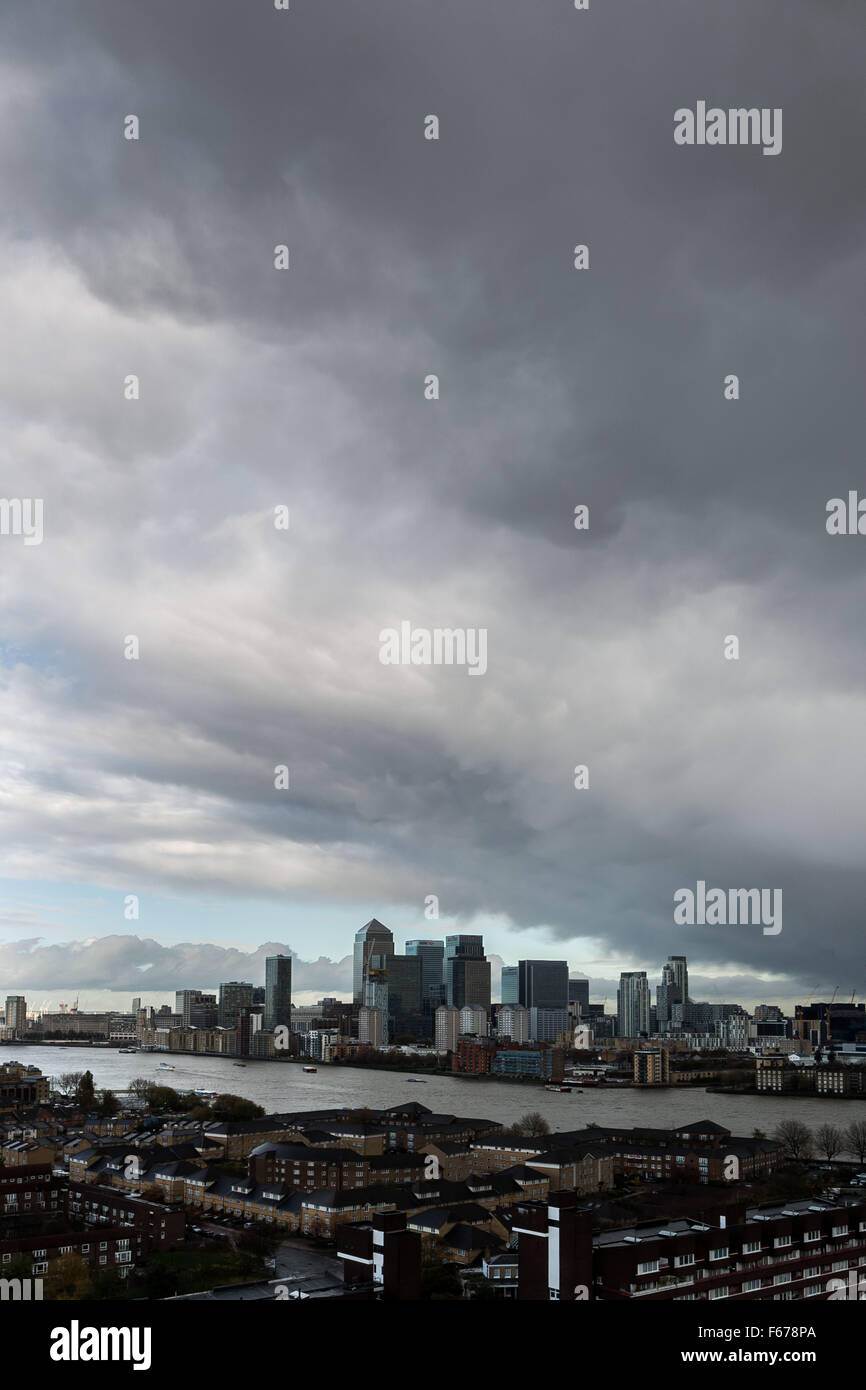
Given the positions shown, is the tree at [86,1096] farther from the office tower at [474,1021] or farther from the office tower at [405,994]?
the office tower at [405,994]

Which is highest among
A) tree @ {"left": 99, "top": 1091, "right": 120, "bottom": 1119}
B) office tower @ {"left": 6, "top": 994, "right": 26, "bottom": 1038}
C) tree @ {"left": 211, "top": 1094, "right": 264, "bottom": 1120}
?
tree @ {"left": 211, "top": 1094, "right": 264, "bottom": 1120}

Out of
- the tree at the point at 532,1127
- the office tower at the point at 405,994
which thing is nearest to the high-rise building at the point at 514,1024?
the office tower at the point at 405,994

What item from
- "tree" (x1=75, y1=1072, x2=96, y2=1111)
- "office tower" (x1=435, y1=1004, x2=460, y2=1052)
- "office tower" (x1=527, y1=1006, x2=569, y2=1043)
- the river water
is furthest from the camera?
"office tower" (x1=527, y1=1006, x2=569, y2=1043)

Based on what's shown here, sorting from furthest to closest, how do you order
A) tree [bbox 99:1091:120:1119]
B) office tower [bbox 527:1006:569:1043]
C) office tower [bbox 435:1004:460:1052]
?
office tower [bbox 527:1006:569:1043], office tower [bbox 435:1004:460:1052], tree [bbox 99:1091:120:1119]

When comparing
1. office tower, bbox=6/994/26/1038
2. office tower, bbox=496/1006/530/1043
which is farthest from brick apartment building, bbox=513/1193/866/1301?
office tower, bbox=6/994/26/1038

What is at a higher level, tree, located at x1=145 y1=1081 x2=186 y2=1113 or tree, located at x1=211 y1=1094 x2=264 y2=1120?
tree, located at x1=211 y1=1094 x2=264 y2=1120

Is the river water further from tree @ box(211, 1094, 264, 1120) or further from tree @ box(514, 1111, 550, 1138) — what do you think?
tree @ box(514, 1111, 550, 1138)
